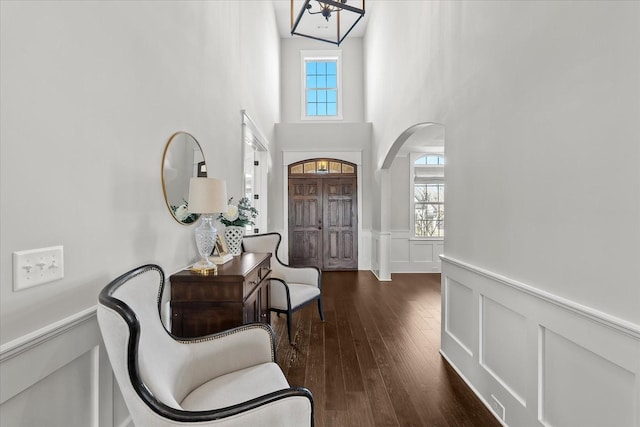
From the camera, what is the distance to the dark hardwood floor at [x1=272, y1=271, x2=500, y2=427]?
1982 millimetres

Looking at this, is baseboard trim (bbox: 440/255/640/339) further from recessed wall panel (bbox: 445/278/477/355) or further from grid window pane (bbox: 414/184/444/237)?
grid window pane (bbox: 414/184/444/237)

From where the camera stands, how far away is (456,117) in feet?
8.30

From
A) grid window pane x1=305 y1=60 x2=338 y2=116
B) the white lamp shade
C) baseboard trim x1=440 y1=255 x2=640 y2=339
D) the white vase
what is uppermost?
grid window pane x1=305 y1=60 x2=338 y2=116

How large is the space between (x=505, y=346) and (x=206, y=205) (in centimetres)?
195

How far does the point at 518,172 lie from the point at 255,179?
166 inches

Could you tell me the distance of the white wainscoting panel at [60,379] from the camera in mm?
924

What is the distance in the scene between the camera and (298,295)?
3221 millimetres

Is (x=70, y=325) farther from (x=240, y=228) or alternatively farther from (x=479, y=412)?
(x=479, y=412)

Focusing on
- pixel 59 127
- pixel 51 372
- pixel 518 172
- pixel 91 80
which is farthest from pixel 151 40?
pixel 518 172

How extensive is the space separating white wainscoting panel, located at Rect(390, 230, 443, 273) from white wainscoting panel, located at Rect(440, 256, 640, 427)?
390 centimetres

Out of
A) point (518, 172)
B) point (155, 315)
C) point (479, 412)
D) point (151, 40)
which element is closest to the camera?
point (155, 315)

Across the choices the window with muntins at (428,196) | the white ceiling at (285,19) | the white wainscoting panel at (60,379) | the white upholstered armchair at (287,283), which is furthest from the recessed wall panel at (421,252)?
the white wainscoting panel at (60,379)

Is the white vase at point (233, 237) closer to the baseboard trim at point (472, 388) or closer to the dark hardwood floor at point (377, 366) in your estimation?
the dark hardwood floor at point (377, 366)

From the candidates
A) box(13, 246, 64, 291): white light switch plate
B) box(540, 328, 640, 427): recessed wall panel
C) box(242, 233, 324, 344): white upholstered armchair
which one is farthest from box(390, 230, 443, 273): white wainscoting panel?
box(13, 246, 64, 291): white light switch plate
